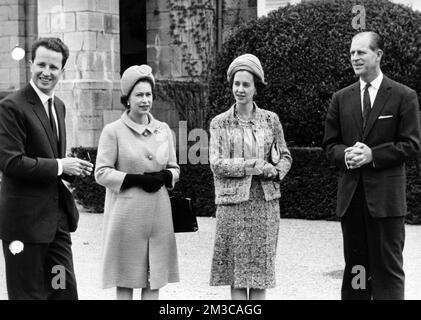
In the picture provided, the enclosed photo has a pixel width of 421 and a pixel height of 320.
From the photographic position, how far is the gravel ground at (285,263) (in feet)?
24.2

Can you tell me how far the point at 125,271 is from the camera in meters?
5.84

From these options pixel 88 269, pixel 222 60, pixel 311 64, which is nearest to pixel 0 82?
pixel 222 60

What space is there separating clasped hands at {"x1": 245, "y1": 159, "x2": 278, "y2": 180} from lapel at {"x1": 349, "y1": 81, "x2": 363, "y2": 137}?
2.13 feet

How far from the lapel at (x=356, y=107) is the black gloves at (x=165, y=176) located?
52.0 inches

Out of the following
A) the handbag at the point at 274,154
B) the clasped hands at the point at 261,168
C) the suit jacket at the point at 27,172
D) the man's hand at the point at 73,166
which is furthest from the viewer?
the handbag at the point at 274,154

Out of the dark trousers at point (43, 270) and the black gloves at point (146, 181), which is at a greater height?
the black gloves at point (146, 181)

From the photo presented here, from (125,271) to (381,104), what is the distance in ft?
6.77

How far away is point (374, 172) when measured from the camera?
19.2 ft

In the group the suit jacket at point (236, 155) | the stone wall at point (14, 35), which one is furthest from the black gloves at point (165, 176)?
the stone wall at point (14, 35)

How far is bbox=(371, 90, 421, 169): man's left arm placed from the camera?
578 cm

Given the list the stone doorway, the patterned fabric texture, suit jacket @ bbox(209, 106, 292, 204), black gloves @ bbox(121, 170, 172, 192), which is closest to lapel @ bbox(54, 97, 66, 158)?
black gloves @ bbox(121, 170, 172, 192)

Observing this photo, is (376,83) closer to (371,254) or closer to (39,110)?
(371,254)

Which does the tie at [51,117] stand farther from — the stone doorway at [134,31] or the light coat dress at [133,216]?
the stone doorway at [134,31]
